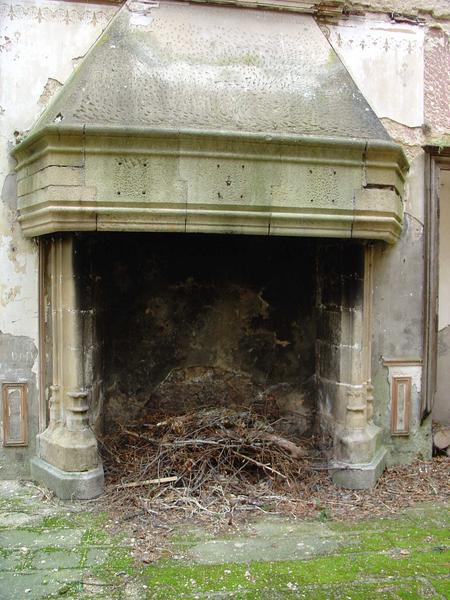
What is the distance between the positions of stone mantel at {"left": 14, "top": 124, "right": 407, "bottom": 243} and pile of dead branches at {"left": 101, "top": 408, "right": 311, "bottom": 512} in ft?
5.40

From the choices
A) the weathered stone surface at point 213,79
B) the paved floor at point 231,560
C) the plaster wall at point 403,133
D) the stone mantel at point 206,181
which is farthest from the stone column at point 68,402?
the plaster wall at point 403,133

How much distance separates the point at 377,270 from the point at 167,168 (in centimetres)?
203

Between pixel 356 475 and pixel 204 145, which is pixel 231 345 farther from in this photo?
pixel 204 145

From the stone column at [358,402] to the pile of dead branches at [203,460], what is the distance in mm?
331

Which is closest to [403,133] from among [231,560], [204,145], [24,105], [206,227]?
[204,145]

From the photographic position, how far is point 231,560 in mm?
3189

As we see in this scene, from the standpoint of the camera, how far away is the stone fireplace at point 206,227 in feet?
11.7

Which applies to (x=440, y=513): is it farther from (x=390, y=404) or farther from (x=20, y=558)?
(x=20, y=558)

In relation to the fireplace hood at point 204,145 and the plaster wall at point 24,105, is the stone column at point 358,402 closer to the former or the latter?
the fireplace hood at point 204,145

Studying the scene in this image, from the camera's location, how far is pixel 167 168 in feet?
11.7

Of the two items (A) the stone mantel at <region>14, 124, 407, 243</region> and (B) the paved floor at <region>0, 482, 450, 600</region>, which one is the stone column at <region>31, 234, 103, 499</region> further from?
(A) the stone mantel at <region>14, 124, 407, 243</region>

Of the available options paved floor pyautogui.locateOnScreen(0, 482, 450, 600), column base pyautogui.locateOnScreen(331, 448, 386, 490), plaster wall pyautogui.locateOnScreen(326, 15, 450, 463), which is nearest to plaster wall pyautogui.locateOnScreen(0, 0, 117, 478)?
paved floor pyautogui.locateOnScreen(0, 482, 450, 600)

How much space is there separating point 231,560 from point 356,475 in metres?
1.44

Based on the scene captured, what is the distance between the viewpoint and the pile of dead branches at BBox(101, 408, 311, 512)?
4.00 metres
